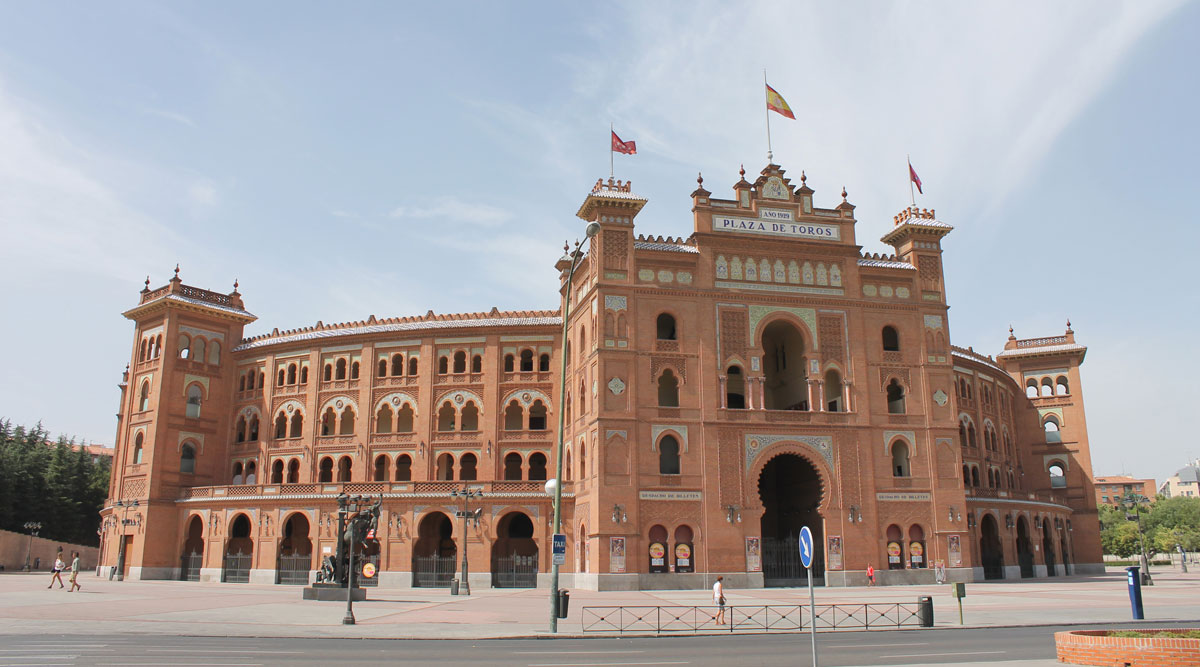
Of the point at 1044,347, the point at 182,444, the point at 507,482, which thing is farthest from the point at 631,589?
the point at 1044,347

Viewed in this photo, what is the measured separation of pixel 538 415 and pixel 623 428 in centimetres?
1228

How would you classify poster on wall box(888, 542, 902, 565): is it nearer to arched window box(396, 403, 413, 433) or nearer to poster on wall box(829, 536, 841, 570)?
poster on wall box(829, 536, 841, 570)

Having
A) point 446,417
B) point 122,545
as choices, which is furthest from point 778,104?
point 122,545

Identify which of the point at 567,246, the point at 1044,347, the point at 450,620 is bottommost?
the point at 450,620

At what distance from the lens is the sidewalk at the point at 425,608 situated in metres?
24.0

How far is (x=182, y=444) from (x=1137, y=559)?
110928 mm

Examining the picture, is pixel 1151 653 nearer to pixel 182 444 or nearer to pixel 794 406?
pixel 794 406

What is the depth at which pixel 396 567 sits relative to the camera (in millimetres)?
49219

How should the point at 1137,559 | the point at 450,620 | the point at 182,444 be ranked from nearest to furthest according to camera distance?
→ the point at 450,620 < the point at 182,444 < the point at 1137,559

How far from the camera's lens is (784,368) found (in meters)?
53.7

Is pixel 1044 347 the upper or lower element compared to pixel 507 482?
upper

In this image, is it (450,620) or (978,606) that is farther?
(978,606)

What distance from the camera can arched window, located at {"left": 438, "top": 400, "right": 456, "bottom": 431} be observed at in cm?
5706

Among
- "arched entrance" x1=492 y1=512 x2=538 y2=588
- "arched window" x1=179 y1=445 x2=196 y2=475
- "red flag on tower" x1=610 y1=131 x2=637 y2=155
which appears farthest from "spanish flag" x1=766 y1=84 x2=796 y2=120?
"arched window" x1=179 y1=445 x2=196 y2=475
